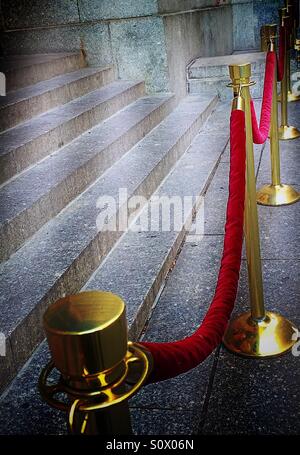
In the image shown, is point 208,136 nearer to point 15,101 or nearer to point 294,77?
point 15,101

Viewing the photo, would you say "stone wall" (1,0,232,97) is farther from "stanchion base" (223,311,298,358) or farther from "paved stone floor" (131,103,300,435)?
"stanchion base" (223,311,298,358)

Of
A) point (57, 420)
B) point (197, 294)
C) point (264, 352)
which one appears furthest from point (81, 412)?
point (197, 294)

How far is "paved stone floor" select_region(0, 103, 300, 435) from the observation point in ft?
6.85

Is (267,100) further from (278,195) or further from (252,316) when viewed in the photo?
(252,316)

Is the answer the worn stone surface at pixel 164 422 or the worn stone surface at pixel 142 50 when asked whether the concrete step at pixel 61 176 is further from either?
the worn stone surface at pixel 164 422

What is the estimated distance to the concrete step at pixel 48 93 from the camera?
441 centimetres

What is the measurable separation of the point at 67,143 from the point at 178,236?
1610 mm

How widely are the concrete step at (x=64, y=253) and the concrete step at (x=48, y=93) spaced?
96 centimetres

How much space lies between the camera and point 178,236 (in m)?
3.60

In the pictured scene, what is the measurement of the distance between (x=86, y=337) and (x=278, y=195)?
3477 mm

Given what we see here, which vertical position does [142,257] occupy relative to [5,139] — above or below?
below

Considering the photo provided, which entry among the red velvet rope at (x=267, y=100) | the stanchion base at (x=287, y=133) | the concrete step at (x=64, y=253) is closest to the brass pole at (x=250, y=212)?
the red velvet rope at (x=267, y=100)

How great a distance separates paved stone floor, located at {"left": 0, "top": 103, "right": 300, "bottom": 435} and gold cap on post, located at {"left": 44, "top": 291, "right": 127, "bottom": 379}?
1.14 metres

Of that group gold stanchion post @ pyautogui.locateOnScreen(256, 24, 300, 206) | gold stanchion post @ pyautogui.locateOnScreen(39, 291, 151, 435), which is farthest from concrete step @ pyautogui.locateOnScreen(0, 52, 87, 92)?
gold stanchion post @ pyautogui.locateOnScreen(39, 291, 151, 435)
